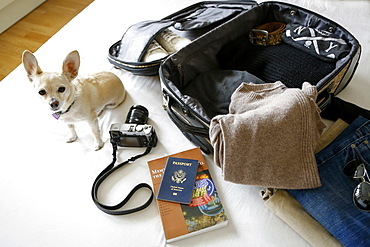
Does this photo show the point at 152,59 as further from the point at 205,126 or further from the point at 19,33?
the point at 19,33

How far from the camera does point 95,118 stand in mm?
996

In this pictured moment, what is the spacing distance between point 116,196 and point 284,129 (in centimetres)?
51

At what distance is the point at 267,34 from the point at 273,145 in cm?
59

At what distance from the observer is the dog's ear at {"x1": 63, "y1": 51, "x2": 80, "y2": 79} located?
0.88m

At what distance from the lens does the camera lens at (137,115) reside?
100 cm

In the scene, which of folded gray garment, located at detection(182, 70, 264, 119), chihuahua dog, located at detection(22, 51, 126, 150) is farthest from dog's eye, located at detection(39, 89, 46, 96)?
folded gray garment, located at detection(182, 70, 264, 119)

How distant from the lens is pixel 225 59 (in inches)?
45.9

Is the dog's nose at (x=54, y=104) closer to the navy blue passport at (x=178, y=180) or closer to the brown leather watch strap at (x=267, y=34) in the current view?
the navy blue passport at (x=178, y=180)

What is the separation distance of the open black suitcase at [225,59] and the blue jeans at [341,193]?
16 centimetres

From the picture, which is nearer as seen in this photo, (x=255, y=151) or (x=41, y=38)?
(x=255, y=151)

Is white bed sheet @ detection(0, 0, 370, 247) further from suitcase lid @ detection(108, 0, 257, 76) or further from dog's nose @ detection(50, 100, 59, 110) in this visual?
dog's nose @ detection(50, 100, 59, 110)

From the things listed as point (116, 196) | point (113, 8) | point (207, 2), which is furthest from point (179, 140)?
point (113, 8)

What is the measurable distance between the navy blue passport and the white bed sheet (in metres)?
Answer: 0.06

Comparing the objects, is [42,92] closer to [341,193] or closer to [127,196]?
[127,196]
